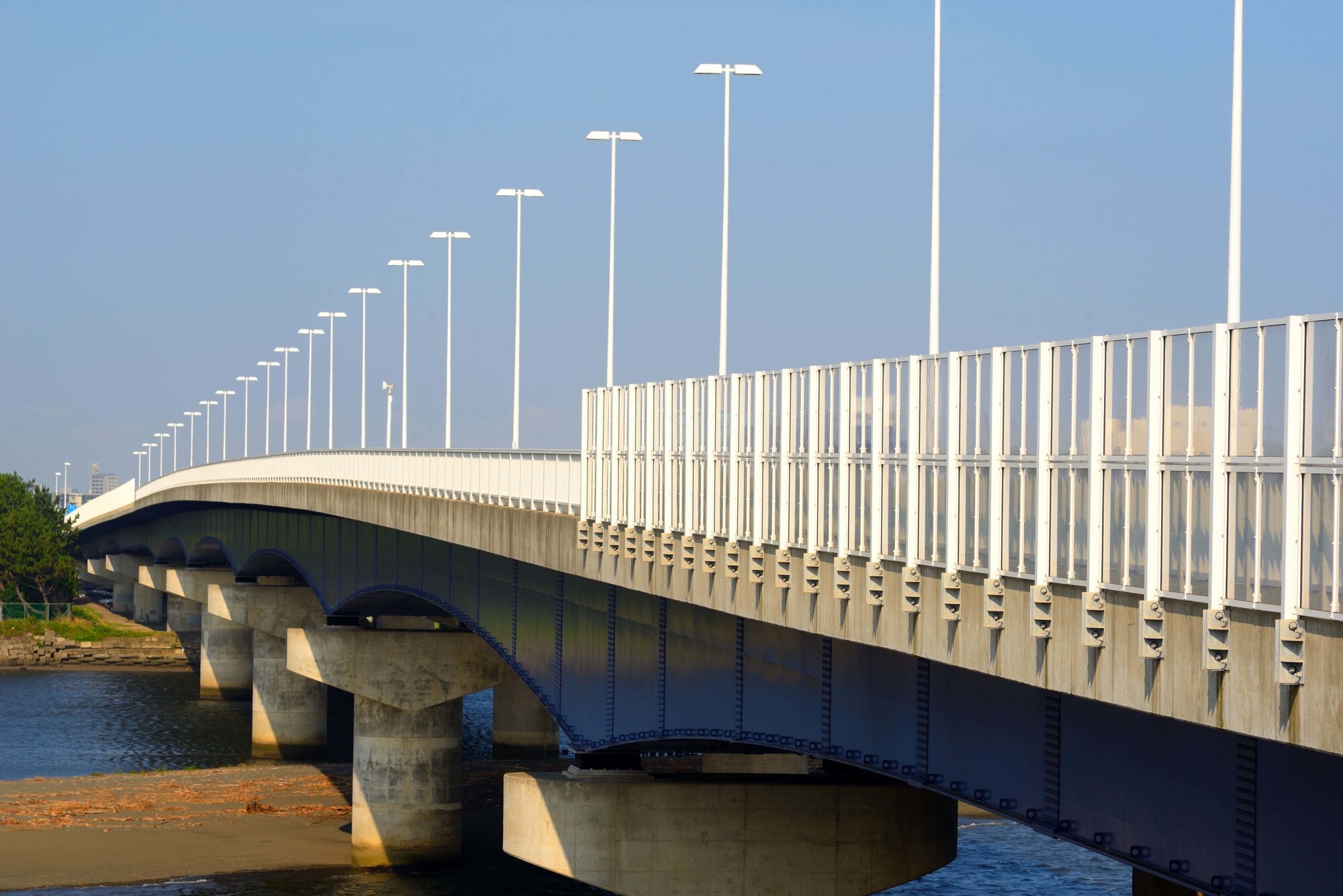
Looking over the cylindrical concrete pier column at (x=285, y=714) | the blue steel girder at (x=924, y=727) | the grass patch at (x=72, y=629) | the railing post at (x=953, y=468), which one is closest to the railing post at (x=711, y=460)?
the blue steel girder at (x=924, y=727)

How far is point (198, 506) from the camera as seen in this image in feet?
303

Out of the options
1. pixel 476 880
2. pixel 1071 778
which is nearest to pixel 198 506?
pixel 476 880

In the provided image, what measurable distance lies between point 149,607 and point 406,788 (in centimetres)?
8826

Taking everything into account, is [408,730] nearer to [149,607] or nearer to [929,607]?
[929,607]

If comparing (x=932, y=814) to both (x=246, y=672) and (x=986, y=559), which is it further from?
(x=246, y=672)

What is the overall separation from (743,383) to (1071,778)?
25.3ft

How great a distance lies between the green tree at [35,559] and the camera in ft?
426

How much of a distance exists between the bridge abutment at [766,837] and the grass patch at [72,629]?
91.4 meters

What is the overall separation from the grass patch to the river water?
21.1 ft

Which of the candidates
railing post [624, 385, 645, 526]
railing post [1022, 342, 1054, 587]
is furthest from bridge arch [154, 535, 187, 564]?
railing post [1022, 342, 1054, 587]

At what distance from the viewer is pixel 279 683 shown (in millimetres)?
71938

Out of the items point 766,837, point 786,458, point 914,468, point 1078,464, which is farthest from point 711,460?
point 1078,464

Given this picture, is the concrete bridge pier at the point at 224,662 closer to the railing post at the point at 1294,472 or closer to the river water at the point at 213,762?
the river water at the point at 213,762

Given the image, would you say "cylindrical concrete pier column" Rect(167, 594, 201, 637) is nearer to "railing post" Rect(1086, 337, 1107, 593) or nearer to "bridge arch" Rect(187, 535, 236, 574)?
"bridge arch" Rect(187, 535, 236, 574)
